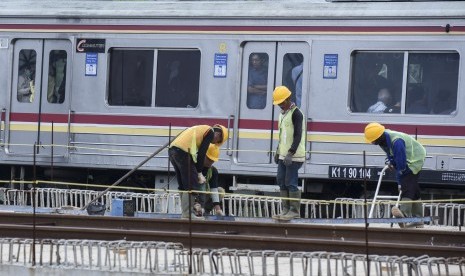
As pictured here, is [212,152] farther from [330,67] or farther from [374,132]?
[330,67]

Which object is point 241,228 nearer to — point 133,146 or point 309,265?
point 309,265

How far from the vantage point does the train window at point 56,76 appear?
68.8ft

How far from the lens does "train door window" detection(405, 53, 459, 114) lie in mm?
18341

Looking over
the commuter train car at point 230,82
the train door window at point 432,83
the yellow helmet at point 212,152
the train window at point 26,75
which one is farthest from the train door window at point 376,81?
the train window at point 26,75

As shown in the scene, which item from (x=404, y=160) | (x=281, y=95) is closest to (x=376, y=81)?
(x=281, y=95)

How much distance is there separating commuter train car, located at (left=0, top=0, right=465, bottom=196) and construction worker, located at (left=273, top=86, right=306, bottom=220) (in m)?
2.29

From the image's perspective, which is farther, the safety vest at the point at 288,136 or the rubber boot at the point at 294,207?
the safety vest at the point at 288,136

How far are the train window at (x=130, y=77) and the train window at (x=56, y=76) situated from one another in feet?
2.90

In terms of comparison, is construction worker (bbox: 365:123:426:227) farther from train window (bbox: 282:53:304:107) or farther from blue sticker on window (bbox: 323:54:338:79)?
train window (bbox: 282:53:304:107)

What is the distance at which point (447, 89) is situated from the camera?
1839 cm

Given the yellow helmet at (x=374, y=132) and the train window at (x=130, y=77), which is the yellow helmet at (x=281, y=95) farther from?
the train window at (x=130, y=77)

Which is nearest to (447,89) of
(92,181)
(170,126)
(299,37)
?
(299,37)

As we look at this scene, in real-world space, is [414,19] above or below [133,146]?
above

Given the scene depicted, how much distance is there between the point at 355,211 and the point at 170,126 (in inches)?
127
